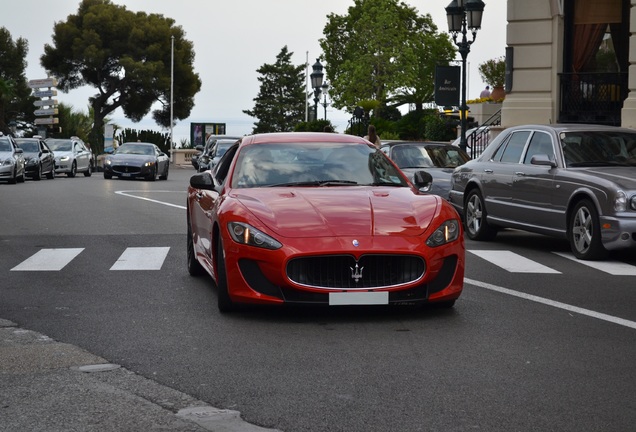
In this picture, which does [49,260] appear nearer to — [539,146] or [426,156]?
[539,146]

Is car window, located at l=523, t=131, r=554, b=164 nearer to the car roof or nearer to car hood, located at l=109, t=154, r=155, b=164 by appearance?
the car roof

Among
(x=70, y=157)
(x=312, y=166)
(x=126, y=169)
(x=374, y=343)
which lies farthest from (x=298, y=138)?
(x=70, y=157)

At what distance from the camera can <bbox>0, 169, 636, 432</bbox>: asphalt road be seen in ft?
19.6

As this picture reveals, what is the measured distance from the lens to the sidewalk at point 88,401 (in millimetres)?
5633

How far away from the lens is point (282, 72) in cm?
12688

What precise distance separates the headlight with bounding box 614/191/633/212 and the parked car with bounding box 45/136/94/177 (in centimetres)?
3763

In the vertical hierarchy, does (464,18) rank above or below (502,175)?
above

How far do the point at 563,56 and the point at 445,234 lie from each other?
20.1 meters

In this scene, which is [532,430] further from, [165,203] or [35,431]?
[165,203]

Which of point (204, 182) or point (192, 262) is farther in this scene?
point (192, 262)

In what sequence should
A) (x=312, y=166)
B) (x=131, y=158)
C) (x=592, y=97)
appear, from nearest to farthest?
(x=312, y=166) < (x=592, y=97) < (x=131, y=158)

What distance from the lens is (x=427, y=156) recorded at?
21.5 meters

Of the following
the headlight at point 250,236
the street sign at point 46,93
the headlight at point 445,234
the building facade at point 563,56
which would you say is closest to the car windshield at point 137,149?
the building facade at point 563,56

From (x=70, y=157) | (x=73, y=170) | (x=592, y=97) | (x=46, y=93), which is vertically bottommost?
(x=73, y=170)
